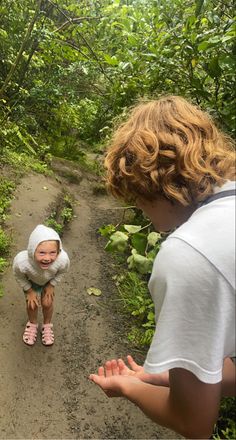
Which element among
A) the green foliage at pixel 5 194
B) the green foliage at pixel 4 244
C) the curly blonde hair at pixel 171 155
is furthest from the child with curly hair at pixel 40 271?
the green foliage at pixel 5 194

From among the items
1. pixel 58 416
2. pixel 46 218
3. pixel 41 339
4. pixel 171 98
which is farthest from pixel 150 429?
pixel 46 218

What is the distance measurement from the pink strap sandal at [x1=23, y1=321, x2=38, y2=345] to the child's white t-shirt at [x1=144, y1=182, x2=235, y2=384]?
105 inches

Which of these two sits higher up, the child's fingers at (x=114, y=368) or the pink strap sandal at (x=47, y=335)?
the child's fingers at (x=114, y=368)

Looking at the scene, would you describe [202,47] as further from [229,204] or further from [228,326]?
[228,326]

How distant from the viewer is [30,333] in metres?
3.58

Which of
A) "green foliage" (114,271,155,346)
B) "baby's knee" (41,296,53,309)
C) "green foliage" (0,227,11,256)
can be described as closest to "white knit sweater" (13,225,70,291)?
"baby's knee" (41,296,53,309)

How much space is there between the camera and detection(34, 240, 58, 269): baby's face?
320cm

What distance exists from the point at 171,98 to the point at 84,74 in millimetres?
5406

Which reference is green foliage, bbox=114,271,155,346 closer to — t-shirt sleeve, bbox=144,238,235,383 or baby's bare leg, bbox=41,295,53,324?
baby's bare leg, bbox=41,295,53,324

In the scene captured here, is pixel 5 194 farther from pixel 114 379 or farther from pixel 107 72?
pixel 114 379

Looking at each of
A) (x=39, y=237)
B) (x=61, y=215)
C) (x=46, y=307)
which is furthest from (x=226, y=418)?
(x=61, y=215)

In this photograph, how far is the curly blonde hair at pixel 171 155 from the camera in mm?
1265

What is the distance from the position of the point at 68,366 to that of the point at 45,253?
1.12 metres

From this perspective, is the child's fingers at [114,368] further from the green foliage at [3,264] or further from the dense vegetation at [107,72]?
the green foliage at [3,264]
